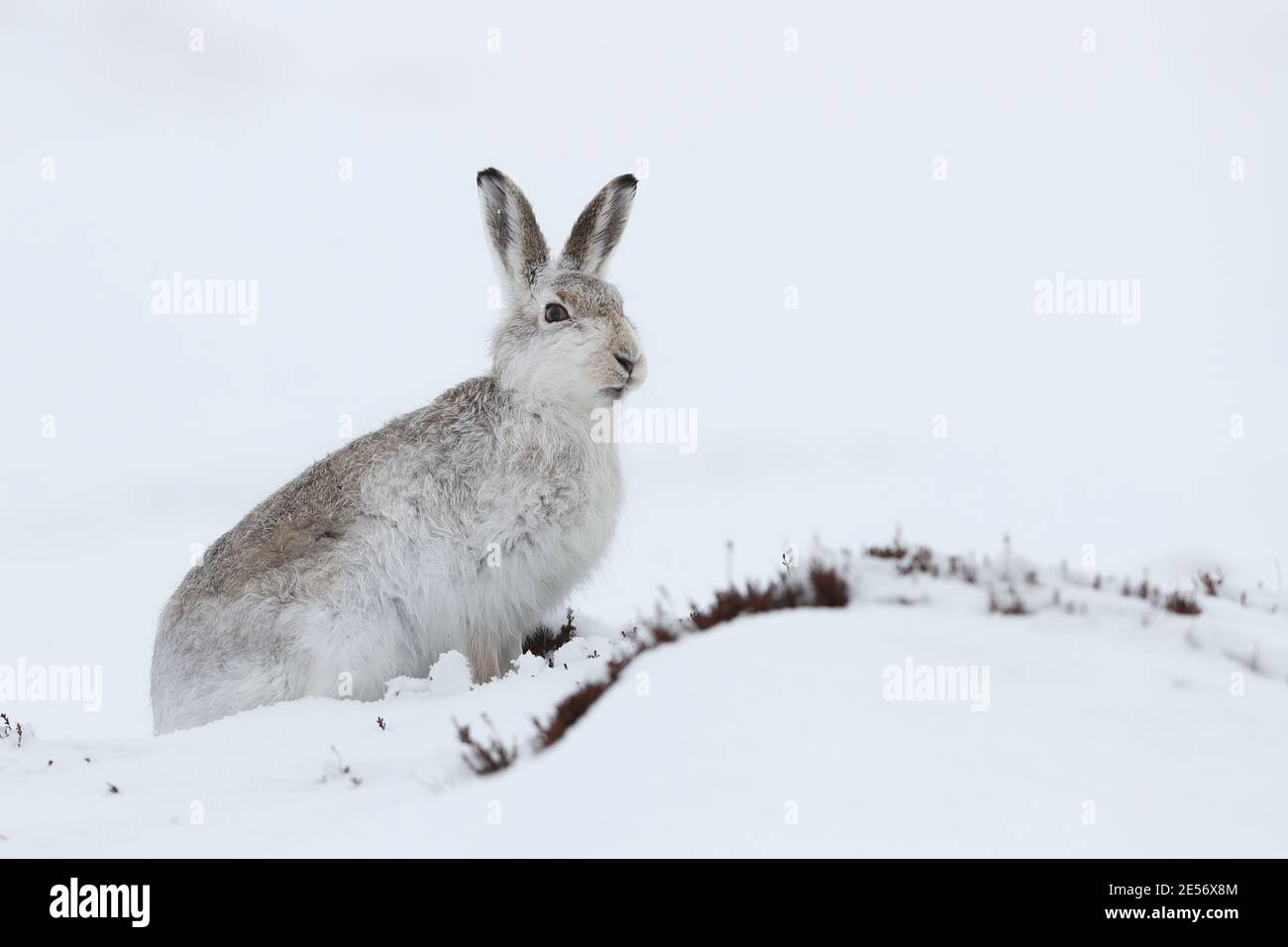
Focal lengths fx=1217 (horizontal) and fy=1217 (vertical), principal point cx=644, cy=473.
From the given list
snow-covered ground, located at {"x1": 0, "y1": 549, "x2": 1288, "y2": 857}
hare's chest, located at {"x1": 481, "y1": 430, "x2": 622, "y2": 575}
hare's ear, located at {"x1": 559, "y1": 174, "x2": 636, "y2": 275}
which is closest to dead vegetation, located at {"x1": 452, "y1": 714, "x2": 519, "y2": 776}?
snow-covered ground, located at {"x1": 0, "y1": 549, "x2": 1288, "y2": 857}

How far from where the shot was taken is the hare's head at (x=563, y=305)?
941 centimetres

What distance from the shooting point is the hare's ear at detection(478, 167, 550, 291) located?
32.4ft

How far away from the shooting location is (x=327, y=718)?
8117 mm

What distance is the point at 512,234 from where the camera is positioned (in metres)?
10.0

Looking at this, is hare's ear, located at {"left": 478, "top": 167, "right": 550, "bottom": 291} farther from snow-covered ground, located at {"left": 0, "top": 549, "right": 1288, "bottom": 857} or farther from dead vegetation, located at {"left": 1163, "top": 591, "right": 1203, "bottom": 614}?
dead vegetation, located at {"left": 1163, "top": 591, "right": 1203, "bottom": 614}

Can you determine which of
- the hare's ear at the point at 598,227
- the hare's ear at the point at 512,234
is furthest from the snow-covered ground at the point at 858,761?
the hare's ear at the point at 598,227

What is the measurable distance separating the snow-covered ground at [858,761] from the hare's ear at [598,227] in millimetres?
4629

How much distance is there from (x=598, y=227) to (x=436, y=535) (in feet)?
10.0

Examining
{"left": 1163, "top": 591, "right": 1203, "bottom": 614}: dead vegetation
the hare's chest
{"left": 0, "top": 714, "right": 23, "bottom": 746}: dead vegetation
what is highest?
the hare's chest

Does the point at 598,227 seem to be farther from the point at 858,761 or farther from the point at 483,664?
the point at 858,761

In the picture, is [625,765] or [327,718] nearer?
[625,765]
